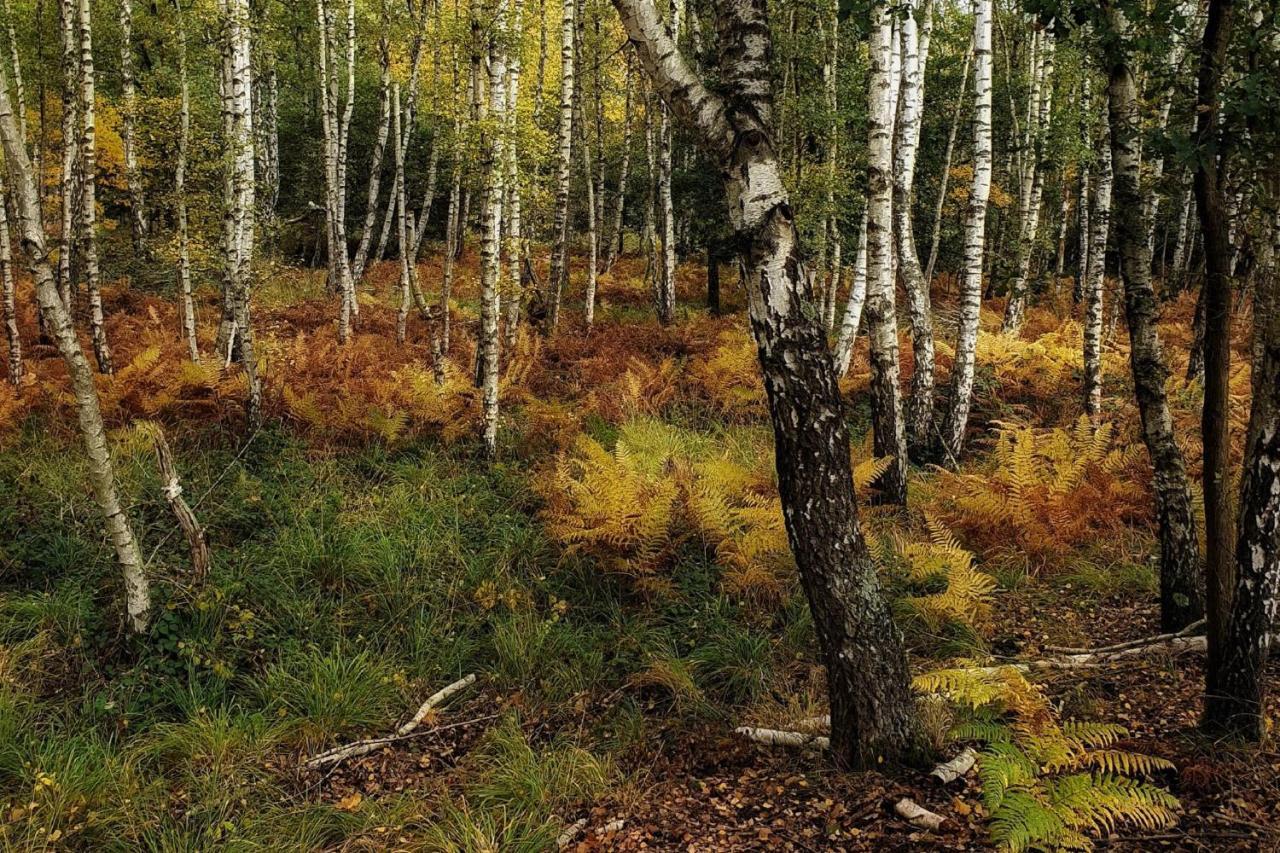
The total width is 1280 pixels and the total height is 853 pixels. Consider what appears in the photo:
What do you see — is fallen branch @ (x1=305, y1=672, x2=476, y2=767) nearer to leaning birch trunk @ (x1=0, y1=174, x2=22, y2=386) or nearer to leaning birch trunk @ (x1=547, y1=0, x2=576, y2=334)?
leaning birch trunk @ (x1=0, y1=174, x2=22, y2=386)

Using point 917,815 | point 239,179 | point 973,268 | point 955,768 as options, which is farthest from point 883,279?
point 239,179

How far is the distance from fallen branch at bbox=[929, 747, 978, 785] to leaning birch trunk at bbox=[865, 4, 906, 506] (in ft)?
13.0

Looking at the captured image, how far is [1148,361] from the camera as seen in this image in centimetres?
431

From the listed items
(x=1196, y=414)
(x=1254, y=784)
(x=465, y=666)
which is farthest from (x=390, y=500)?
(x=1196, y=414)

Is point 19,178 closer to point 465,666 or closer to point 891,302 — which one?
point 465,666

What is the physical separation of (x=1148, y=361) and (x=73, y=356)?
632 cm

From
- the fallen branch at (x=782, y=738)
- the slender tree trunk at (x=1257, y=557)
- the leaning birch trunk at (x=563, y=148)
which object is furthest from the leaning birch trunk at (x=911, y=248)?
the fallen branch at (x=782, y=738)

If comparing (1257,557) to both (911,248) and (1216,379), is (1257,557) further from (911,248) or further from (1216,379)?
(911,248)

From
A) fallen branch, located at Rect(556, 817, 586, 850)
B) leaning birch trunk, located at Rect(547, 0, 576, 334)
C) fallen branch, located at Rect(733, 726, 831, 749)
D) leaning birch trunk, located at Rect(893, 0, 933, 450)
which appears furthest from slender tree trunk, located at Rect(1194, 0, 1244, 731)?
leaning birch trunk, located at Rect(547, 0, 576, 334)

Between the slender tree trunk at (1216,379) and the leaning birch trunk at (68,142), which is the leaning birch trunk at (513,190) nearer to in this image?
the leaning birch trunk at (68,142)

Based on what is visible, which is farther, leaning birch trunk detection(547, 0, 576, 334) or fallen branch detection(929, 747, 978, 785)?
leaning birch trunk detection(547, 0, 576, 334)

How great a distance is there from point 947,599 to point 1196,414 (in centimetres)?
608

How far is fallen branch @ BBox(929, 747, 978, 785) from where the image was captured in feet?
11.5

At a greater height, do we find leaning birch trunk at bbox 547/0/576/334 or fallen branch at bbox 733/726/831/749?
leaning birch trunk at bbox 547/0/576/334
